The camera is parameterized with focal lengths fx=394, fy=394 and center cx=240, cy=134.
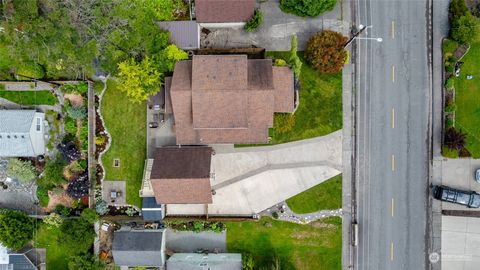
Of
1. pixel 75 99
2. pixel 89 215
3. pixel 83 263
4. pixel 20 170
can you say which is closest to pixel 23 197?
pixel 20 170

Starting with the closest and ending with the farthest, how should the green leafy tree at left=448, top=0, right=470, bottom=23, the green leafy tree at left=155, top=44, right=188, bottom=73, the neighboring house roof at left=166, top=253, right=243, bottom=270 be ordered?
the green leafy tree at left=155, top=44, right=188, bottom=73, the green leafy tree at left=448, top=0, right=470, bottom=23, the neighboring house roof at left=166, top=253, right=243, bottom=270

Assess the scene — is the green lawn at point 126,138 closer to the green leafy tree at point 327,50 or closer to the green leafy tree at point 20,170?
the green leafy tree at point 20,170

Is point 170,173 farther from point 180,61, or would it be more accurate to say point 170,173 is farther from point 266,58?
point 266,58

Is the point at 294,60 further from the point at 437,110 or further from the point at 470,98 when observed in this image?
the point at 470,98

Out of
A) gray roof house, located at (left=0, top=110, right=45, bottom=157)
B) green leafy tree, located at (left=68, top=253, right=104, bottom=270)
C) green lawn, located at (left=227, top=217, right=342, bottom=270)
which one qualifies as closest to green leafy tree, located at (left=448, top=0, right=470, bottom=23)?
green lawn, located at (left=227, top=217, right=342, bottom=270)

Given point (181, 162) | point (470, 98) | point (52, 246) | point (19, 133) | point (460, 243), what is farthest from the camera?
point (52, 246)

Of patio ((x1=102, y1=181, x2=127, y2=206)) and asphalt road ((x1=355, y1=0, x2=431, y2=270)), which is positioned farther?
patio ((x1=102, y1=181, x2=127, y2=206))

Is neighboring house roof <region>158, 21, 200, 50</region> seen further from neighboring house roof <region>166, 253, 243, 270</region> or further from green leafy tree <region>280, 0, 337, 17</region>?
neighboring house roof <region>166, 253, 243, 270</region>
